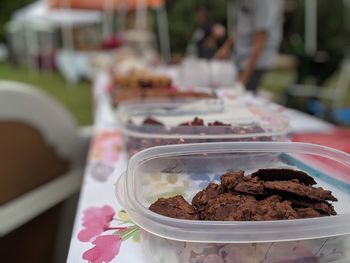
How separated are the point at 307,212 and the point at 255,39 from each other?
1439mm

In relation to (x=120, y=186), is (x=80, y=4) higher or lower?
higher

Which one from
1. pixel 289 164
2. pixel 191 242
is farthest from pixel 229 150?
pixel 191 242

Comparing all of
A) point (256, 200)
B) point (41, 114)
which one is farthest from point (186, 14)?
point (256, 200)

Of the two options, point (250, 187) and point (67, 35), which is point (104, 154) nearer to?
point (250, 187)

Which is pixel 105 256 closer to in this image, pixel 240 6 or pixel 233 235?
pixel 233 235

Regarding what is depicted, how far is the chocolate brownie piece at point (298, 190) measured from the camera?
1.38 ft

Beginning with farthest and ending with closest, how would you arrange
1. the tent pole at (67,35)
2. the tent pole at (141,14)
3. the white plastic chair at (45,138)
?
the tent pole at (67,35), the tent pole at (141,14), the white plastic chair at (45,138)

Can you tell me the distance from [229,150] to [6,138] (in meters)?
0.77

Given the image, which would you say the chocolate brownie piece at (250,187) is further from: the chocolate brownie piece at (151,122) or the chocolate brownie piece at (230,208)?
the chocolate brownie piece at (151,122)

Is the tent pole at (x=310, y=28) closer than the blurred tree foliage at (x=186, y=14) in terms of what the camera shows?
Yes

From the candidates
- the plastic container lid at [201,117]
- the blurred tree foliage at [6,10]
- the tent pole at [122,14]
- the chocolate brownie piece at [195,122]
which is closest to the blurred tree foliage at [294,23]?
the tent pole at [122,14]

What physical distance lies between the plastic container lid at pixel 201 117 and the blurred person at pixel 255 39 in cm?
79

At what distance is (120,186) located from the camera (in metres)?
0.47

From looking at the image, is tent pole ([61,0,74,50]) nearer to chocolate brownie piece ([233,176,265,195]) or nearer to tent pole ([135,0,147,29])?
tent pole ([135,0,147,29])
